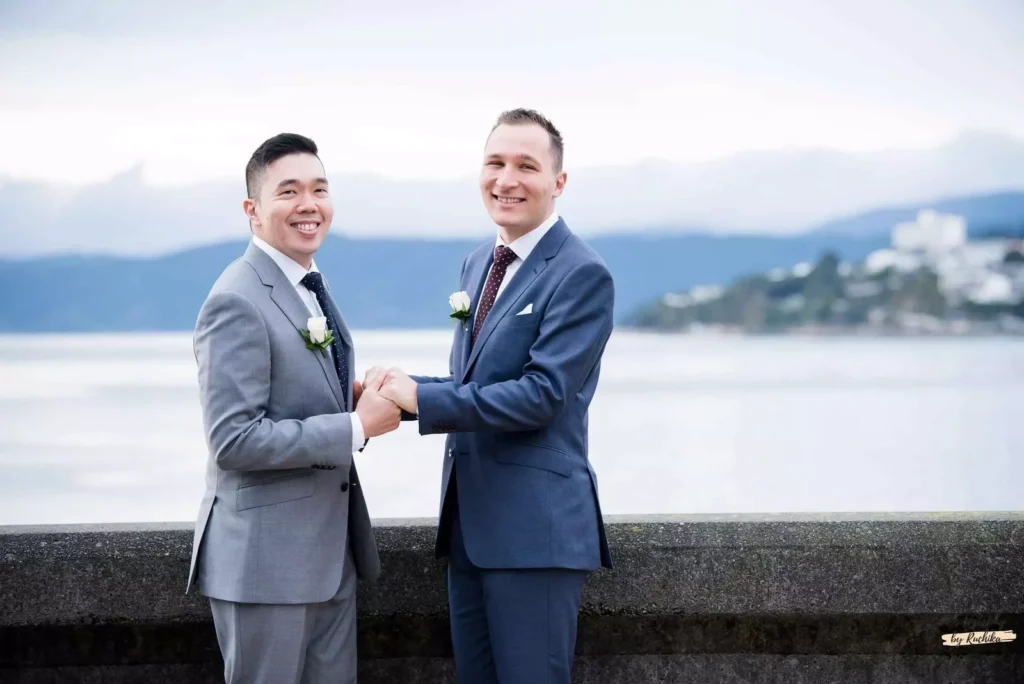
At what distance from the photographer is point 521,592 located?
2750mm

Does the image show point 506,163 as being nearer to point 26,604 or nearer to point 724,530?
point 724,530

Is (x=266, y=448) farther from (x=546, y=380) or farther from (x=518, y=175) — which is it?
(x=518, y=175)

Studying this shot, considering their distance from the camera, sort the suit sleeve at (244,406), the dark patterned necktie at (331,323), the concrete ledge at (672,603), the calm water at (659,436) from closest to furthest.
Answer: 1. the suit sleeve at (244,406)
2. the dark patterned necktie at (331,323)
3. the concrete ledge at (672,603)
4. the calm water at (659,436)

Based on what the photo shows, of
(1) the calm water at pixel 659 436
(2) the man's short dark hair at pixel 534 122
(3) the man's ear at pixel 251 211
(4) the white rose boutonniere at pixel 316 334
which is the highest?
(2) the man's short dark hair at pixel 534 122

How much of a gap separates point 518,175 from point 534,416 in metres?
0.70

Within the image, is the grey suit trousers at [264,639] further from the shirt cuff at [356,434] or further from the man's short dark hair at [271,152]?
the man's short dark hair at [271,152]

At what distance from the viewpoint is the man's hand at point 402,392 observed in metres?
2.74

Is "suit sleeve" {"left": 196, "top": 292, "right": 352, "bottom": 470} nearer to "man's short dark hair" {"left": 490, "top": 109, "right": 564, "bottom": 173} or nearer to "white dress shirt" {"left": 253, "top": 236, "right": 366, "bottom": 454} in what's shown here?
"white dress shirt" {"left": 253, "top": 236, "right": 366, "bottom": 454}

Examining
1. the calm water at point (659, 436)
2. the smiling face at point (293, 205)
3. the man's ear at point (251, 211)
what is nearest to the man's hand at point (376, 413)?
the smiling face at point (293, 205)

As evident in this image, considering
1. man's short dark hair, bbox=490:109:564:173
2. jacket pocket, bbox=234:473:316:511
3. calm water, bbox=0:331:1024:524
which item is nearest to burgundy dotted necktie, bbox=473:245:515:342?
man's short dark hair, bbox=490:109:564:173

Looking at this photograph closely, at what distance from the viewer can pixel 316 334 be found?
2.62 metres

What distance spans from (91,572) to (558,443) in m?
1.56

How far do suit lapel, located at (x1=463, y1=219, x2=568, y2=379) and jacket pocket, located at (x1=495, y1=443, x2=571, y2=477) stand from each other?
0.28m

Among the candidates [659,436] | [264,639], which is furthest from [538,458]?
[659,436]
